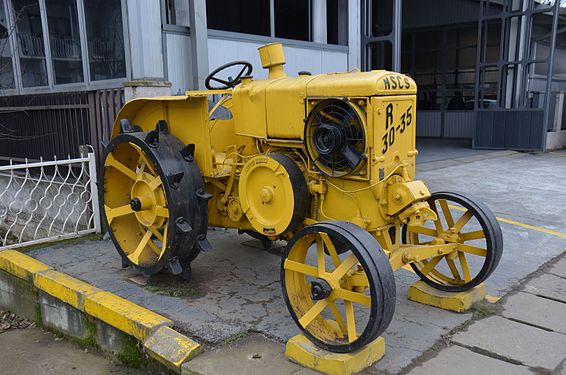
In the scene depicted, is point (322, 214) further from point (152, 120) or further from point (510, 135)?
point (510, 135)

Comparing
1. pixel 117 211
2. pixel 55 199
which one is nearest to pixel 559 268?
pixel 117 211

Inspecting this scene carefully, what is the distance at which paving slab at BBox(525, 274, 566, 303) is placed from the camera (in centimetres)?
397

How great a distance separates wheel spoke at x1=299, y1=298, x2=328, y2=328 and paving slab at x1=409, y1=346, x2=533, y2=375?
62 centimetres

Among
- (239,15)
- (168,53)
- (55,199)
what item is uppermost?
(239,15)

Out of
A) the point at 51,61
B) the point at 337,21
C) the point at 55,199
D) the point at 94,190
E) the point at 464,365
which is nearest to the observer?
the point at 464,365

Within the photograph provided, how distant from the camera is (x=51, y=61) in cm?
727

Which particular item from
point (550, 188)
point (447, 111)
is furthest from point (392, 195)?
point (447, 111)

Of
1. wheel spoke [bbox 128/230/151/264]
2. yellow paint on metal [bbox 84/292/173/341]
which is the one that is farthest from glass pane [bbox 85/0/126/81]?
yellow paint on metal [bbox 84/292/173/341]

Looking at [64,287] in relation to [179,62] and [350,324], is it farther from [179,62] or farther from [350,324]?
[179,62]

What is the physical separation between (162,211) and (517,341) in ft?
8.64

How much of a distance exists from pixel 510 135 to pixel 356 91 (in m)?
11.0

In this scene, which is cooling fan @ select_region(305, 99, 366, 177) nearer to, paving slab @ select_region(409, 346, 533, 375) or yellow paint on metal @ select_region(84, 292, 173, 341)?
paving slab @ select_region(409, 346, 533, 375)

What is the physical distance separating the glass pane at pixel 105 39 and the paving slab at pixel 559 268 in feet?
16.6

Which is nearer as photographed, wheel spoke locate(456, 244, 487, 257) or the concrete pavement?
the concrete pavement
